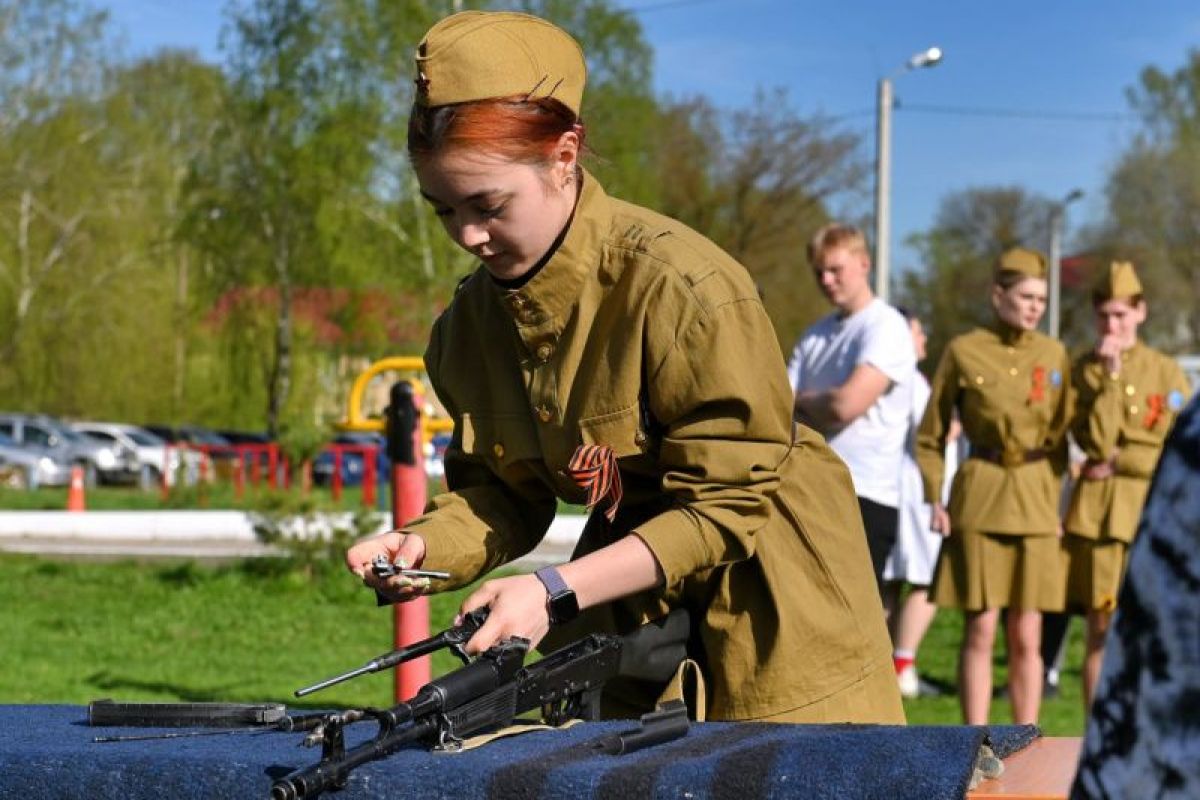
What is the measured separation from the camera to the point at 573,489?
2.41 metres

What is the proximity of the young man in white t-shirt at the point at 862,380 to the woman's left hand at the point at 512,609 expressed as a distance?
167 inches

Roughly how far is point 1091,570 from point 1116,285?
1074mm

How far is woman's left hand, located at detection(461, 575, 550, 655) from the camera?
2.05 meters

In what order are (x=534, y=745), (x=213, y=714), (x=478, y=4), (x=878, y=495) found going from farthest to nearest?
(x=478, y=4) → (x=878, y=495) → (x=213, y=714) → (x=534, y=745)

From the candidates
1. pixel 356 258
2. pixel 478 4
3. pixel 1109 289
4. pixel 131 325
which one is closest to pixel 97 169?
pixel 131 325

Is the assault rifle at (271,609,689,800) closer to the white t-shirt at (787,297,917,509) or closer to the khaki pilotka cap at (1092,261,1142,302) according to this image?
the white t-shirt at (787,297,917,509)

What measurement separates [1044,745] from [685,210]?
43.3 meters

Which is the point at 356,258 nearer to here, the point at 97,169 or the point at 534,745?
the point at 97,169

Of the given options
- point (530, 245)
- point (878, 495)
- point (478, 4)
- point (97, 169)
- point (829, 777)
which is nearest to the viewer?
point (829, 777)

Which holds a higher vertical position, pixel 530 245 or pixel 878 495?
pixel 530 245

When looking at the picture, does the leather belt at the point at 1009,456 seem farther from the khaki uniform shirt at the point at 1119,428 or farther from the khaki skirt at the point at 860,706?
the khaki skirt at the point at 860,706

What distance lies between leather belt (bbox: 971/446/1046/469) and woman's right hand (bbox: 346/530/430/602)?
4.42 metres

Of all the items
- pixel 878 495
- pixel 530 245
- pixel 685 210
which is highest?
pixel 685 210

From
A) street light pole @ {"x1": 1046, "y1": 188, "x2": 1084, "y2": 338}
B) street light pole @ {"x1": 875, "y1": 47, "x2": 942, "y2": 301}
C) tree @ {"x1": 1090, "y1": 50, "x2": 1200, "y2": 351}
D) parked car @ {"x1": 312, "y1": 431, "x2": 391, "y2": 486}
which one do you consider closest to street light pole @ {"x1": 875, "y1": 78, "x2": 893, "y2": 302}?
street light pole @ {"x1": 875, "y1": 47, "x2": 942, "y2": 301}
